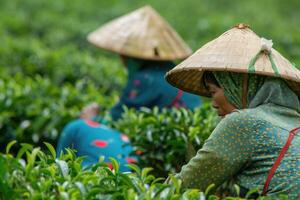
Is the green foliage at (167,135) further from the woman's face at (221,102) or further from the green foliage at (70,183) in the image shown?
the green foliage at (70,183)

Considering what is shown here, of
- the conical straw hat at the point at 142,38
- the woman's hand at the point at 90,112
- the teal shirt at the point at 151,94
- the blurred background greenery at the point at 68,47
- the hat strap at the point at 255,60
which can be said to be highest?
the hat strap at the point at 255,60

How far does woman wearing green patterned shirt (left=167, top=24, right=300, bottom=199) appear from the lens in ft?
9.86

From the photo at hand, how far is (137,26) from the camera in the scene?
19.8 feet

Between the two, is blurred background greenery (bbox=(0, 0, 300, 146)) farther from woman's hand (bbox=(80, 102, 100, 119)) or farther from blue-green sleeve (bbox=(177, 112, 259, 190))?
blue-green sleeve (bbox=(177, 112, 259, 190))

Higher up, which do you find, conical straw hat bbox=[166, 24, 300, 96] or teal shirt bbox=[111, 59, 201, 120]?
conical straw hat bbox=[166, 24, 300, 96]

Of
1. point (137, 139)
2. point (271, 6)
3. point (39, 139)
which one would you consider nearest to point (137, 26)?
point (39, 139)

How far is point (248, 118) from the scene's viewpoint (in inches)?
119

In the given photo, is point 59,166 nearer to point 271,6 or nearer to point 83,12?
point 83,12

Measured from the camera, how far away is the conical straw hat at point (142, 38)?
5.84 meters

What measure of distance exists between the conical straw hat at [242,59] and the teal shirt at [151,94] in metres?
2.02

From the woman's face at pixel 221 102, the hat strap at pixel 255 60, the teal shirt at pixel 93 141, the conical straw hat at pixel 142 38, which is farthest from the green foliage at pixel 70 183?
the conical straw hat at pixel 142 38

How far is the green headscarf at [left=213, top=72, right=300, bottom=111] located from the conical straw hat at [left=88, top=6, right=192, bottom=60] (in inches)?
99.1

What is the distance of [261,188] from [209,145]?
28 centimetres

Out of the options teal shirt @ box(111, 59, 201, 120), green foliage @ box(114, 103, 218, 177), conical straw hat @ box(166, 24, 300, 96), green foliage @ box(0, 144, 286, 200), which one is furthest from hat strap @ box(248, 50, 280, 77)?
teal shirt @ box(111, 59, 201, 120)
